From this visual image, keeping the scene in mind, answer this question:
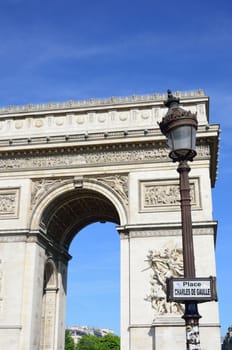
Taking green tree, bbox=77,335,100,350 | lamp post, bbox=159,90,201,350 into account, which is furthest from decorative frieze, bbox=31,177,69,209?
green tree, bbox=77,335,100,350

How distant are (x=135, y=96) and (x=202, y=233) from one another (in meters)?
7.37

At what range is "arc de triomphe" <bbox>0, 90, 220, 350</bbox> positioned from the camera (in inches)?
760

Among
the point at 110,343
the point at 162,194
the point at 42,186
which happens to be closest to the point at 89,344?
the point at 110,343

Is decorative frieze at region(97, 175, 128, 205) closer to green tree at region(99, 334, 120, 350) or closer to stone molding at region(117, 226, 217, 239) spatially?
stone molding at region(117, 226, 217, 239)

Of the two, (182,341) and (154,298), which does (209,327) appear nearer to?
→ (182,341)

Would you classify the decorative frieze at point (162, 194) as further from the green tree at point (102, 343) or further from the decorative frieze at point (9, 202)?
the green tree at point (102, 343)

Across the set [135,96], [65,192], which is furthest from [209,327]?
[135,96]

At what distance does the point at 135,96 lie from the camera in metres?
23.0

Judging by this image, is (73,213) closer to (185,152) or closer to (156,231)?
(156,231)

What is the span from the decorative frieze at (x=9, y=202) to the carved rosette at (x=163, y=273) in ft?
21.2

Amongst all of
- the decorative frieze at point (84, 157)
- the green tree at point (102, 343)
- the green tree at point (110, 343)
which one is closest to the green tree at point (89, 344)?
the green tree at point (102, 343)

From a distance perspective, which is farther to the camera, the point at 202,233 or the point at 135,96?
the point at 135,96

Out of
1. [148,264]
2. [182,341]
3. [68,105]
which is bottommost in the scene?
[182,341]

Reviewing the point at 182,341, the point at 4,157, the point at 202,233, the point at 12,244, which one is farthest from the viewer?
the point at 4,157
